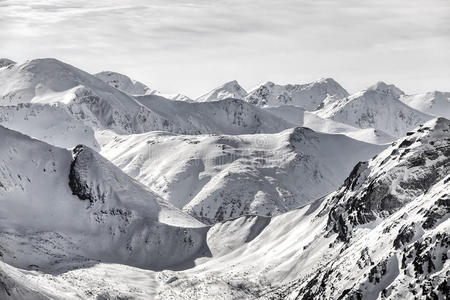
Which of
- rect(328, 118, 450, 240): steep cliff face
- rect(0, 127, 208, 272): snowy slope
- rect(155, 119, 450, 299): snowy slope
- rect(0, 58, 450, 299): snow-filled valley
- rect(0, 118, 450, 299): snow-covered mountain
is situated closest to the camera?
rect(155, 119, 450, 299): snowy slope

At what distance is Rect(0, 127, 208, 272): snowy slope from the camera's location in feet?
487

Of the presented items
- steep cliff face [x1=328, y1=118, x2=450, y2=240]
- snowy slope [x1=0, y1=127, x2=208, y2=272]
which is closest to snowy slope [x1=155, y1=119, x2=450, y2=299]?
steep cliff face [x1=328, y1=118, x2=450, y2=240]

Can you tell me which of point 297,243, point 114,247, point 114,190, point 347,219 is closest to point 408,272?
point 347,219

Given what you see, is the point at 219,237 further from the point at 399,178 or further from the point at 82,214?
the point at 399,178

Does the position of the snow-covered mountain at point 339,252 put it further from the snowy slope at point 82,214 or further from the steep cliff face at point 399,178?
the snowy slope at point 82,214

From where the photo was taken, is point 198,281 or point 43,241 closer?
point 198,281

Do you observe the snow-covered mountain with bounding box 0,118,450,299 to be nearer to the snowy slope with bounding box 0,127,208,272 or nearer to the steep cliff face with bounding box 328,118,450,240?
the steep cliff face with bounding box 328,118,450,240

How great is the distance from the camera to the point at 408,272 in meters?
88.6

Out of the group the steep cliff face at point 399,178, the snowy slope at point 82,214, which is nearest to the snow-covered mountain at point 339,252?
the steep cliff face at point 399,178

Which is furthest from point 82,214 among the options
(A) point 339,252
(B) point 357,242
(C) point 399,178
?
(C) point 399,178

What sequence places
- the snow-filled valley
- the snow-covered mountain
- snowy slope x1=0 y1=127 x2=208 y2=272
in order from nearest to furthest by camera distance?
the snow-covered mountain, the snow-filled valley, snowy slope x1=0 y1=127 x2=208 y2=272

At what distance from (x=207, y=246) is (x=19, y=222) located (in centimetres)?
4012

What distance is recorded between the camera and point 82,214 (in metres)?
162

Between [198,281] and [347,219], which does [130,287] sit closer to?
[198,281]
